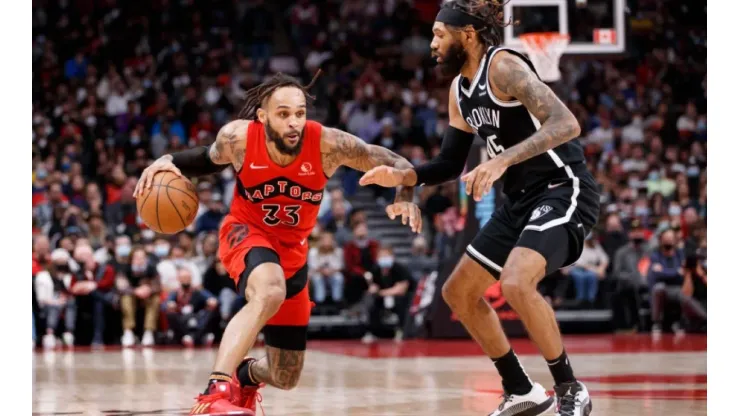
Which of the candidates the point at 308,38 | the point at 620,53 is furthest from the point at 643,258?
the point at 308,38

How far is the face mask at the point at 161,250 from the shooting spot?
13.8 metres

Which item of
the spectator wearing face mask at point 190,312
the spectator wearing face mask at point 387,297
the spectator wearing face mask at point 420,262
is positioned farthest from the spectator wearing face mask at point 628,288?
the spectator wearing face mask at point 190,312

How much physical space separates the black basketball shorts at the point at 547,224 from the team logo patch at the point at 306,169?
3.02 feet

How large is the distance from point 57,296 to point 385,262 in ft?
13.0

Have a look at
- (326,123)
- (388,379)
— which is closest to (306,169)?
(388,379)

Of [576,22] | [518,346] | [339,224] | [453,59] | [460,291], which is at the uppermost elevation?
[576,22]

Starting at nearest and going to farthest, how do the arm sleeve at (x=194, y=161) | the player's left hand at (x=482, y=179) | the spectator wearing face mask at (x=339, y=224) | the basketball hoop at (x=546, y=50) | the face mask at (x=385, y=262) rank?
the player's left hand at (x=482, y=179) < the arm sleeve at (x=194, y=161) < the basketball hoop at (x=546, y=50) < the face mask at (x=385, y=262) < the spectator wearing face mask at (x=339, y=224)

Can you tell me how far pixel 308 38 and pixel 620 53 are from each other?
9.48 meters

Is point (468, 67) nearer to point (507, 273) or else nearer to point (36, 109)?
point (507, 273)

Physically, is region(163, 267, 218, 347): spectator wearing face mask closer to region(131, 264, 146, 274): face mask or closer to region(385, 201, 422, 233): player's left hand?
region(131, 264, 146, 274): face mask

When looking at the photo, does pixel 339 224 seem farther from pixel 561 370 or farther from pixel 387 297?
pixel 561 370

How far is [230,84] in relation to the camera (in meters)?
19.6

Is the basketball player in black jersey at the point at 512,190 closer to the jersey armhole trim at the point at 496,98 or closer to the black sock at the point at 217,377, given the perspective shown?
the jersey armhole trim at the point at 496,98

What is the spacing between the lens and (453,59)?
5.76 meters
